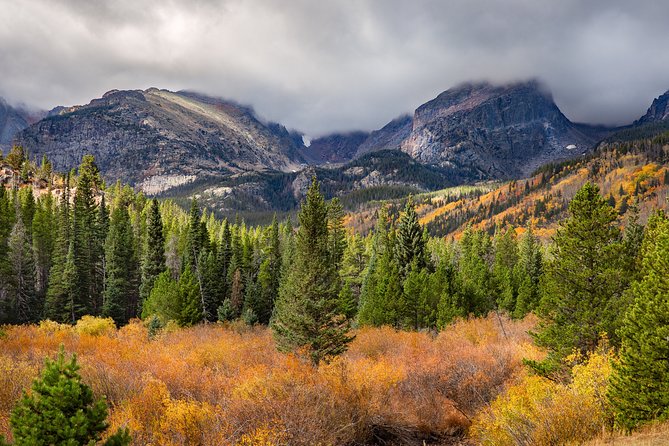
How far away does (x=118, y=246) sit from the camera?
66.7 m

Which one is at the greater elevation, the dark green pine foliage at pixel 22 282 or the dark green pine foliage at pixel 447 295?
the dark green pine foliage at pixel 22 282

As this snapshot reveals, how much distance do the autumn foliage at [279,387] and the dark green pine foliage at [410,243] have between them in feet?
45.1

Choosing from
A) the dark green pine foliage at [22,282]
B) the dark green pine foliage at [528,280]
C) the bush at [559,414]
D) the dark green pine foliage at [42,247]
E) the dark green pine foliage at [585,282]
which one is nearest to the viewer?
the bush at [559,414]

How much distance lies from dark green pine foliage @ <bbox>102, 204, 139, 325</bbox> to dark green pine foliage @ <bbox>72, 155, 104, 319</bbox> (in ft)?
7.41

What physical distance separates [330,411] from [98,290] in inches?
2517

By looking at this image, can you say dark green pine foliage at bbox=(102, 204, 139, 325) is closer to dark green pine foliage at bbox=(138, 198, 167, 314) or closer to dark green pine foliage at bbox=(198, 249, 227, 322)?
dark green pine foliage at bbox=(138, 198, 167, 314)

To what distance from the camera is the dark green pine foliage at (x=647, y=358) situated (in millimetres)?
13781

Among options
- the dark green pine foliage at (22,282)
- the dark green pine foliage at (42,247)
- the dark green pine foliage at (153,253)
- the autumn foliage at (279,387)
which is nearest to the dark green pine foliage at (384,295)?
the autumn foliage at (279,387)

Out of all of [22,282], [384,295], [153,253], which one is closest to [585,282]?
[384,295]

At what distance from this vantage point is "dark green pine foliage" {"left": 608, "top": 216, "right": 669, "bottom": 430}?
13.8m

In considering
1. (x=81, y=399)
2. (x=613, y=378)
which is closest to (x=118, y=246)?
(x=81, y=399)

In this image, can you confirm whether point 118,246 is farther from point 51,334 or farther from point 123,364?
point 123,364

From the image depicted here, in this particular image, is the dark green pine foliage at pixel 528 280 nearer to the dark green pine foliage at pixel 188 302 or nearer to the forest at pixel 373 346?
the forest at pixel 373 346

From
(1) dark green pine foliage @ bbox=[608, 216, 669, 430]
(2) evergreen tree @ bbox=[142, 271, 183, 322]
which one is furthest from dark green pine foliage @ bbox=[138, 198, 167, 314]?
(1) dark green pine foliage @ bbox=[608, 216, 669, 430]
